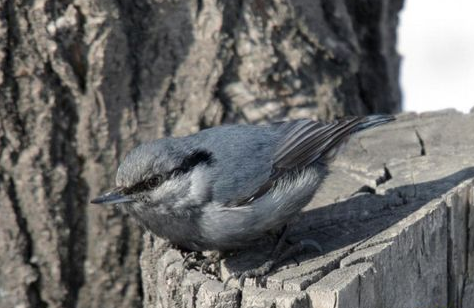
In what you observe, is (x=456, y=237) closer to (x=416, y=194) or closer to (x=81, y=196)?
(x=416, y=194)

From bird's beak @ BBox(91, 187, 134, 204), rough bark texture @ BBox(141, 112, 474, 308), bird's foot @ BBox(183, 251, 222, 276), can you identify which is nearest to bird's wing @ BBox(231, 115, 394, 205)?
rough bark texture @ BBox(141, 112, 474, 308)

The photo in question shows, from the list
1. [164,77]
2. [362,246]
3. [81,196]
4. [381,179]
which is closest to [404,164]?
[381,179]

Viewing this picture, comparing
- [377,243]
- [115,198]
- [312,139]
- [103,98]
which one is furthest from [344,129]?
[103,98]

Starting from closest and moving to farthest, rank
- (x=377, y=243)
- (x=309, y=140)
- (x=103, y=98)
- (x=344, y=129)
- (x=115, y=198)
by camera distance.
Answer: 1. (x=377, y=243)
2. (x=115, y=198)
3. (x=309, y=140)
4. (x=344, y=129)
5. (x=103, y=98)

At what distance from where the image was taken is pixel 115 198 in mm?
3594

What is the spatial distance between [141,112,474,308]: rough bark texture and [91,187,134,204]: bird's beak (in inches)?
11.8

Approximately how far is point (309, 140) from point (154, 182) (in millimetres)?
712

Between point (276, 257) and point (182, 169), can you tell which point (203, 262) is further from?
point (182, 169)

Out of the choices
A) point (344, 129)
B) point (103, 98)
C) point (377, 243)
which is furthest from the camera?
point (103, 98)

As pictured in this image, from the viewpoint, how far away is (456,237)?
378 cm

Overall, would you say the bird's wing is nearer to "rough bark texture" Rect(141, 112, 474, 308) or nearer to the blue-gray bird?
the blue-gray bird

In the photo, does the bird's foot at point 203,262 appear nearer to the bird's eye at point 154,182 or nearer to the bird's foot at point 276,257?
the bird's foot at point 276,257

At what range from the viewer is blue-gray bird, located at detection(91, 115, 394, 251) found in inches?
141

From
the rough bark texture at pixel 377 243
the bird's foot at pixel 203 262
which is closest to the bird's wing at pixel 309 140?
the rough bark texture at pixel 377 243
